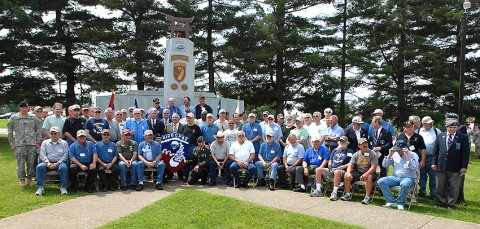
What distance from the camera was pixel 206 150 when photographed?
872 cm

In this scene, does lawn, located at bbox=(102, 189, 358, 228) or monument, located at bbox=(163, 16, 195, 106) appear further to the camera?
monument, located at bbox=(163, 16, 195, 106)

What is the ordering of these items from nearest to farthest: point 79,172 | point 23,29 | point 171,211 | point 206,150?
point 171,211 < point 79,172 < point 206,150 < point 23,29

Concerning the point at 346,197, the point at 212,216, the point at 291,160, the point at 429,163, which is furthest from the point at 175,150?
the point at 429,163

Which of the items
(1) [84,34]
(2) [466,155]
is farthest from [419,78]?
(1) [84,34]

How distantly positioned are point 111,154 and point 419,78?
21151mm

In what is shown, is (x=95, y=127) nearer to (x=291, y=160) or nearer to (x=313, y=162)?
(x=291, y=160)

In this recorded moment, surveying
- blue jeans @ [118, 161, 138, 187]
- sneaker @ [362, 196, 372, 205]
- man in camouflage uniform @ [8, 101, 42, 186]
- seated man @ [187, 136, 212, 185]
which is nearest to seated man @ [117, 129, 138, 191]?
blue jeans @ [118, 161, 138, 187]

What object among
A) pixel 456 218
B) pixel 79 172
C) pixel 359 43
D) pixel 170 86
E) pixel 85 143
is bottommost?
pixel 456 218

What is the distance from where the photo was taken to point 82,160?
7.80 m

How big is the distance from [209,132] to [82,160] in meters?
2.94

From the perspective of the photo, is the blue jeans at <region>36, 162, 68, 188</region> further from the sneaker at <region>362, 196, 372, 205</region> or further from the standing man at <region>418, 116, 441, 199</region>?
the standing man at <region>418, 116, 441, 199</region>

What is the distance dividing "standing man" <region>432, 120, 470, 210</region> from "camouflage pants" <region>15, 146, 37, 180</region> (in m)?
8.22

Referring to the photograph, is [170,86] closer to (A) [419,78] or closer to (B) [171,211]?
(B) [171,211]

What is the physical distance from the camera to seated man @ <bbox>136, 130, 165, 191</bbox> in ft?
26.7
